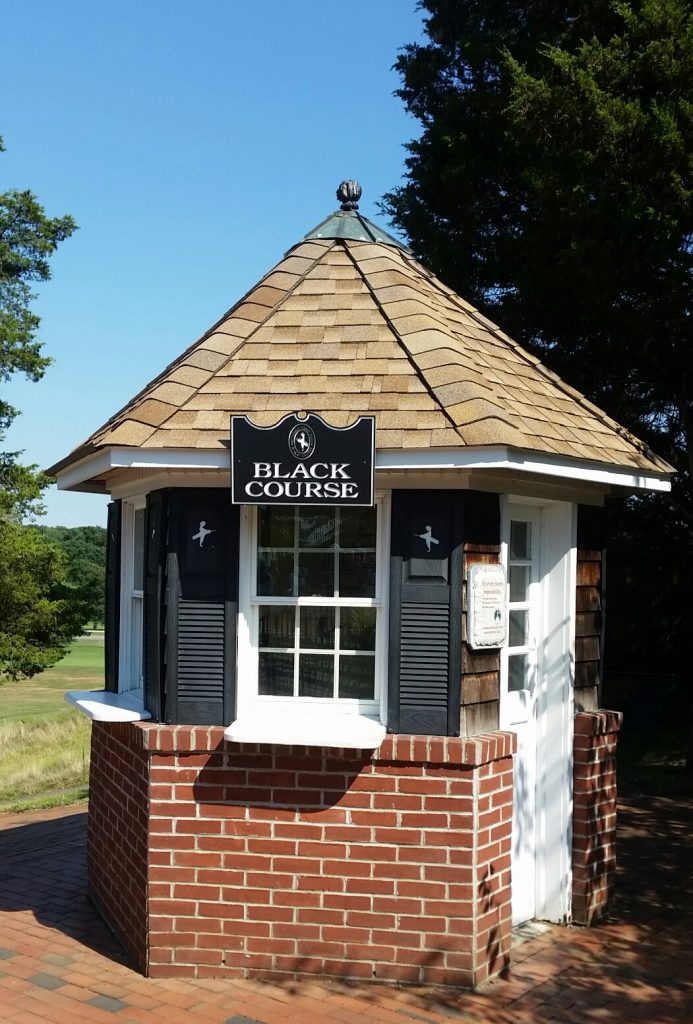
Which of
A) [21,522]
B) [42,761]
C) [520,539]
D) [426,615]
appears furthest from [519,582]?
[21,522]

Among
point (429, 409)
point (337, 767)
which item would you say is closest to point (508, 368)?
point (429, 409)

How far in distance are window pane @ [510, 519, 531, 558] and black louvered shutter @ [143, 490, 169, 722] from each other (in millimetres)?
2171

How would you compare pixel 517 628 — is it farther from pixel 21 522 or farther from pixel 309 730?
pixel 21 522

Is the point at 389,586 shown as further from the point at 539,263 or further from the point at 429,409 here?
the point at 539,263

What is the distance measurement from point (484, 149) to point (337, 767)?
34.4 ft

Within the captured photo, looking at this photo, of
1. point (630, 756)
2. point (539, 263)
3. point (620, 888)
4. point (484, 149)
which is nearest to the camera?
point (620, 888)

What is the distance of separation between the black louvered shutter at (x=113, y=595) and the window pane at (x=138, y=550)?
0.17 metres

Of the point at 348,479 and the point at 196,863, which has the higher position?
the point at 348,479

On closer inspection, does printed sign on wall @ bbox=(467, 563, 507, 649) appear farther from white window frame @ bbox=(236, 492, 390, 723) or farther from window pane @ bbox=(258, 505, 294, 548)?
window pane @ bbox=(258, 505, 294, 548)

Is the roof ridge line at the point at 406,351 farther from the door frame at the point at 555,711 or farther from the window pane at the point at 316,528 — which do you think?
the door frame at the point at 555,711

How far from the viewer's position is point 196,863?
603 cm

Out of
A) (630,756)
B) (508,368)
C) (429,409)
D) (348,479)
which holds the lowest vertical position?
(630,756)

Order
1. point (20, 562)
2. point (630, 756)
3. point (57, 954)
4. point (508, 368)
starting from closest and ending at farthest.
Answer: point (57, 954)
point (508, 368)
point (630, 756)
point (20, 562)

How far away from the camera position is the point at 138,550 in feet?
24.1
